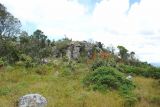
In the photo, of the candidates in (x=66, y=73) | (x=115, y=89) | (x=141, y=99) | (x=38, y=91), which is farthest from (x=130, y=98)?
(x=66, y=73)

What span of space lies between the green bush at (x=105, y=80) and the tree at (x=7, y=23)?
17172 mm

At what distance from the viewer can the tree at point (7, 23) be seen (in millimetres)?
33834

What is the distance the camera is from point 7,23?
34.4 meters

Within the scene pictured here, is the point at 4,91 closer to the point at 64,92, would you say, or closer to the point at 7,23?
the point at 64,92

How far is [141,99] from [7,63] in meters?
13.2

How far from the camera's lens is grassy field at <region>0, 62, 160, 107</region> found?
13867mm

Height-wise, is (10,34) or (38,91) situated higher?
(10,34)

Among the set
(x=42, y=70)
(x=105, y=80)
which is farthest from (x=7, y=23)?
(x=105, y=80)

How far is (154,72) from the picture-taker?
24.5 m

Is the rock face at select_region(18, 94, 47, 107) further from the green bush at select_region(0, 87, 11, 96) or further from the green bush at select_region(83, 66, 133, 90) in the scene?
the green bush at select_region(83, 66, 133, 90)

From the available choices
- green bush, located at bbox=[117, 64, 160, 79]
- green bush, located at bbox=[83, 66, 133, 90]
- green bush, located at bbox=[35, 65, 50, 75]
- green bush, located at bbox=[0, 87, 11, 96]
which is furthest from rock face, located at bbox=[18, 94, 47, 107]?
green bush, located at bbox=[117, 64, 160, 79]

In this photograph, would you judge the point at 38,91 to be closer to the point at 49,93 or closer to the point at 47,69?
the point at 49,93

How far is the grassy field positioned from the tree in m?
13.5

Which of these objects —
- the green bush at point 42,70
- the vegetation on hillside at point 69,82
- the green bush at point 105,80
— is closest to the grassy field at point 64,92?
the vegetation on hillside at point 69,82
